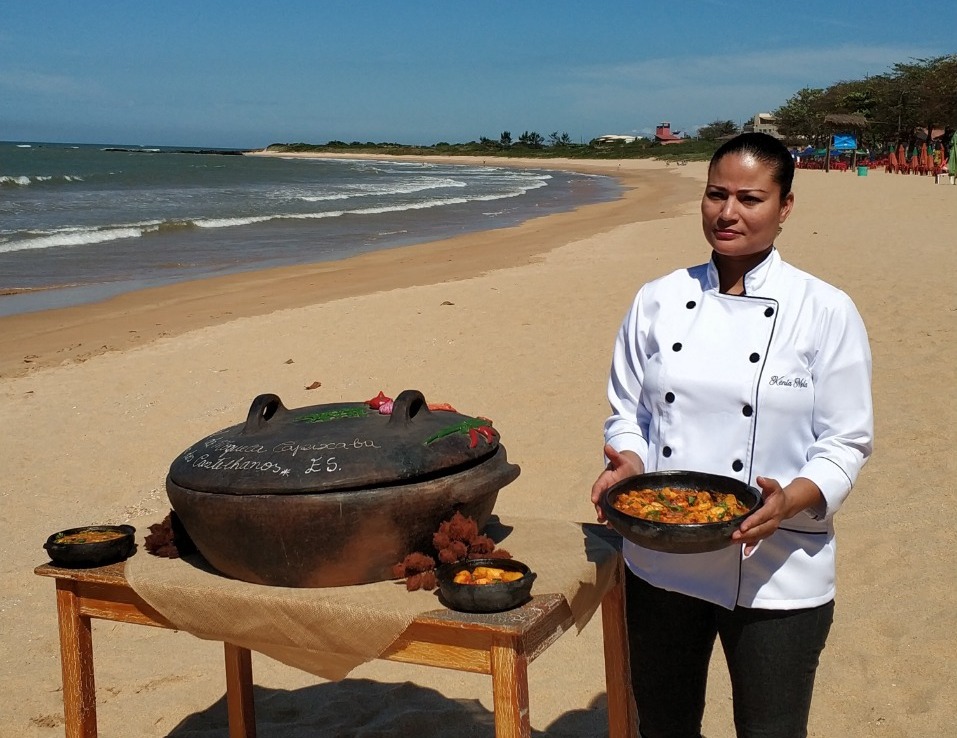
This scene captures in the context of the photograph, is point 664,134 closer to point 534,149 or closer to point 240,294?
point 534,149

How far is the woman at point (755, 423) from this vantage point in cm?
215

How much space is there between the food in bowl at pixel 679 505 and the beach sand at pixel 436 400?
1.68m

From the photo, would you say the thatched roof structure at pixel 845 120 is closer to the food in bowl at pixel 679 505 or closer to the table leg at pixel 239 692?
the table leg at pixel 239 692

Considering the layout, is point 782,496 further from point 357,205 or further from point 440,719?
point 357,205

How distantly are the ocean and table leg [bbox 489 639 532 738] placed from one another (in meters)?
11.8

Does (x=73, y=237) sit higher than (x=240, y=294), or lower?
higher

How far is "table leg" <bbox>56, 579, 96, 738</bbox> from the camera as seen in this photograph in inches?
115

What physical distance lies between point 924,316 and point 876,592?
553cm

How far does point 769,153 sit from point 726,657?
3.94 ft

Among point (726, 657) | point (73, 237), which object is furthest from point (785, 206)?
point (73, 237)

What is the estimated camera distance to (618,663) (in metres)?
2.90

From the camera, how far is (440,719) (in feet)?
12.3

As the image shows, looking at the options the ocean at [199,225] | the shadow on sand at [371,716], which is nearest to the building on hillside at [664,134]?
the ocean at [199,225]

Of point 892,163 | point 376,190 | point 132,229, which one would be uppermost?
point 892,163
